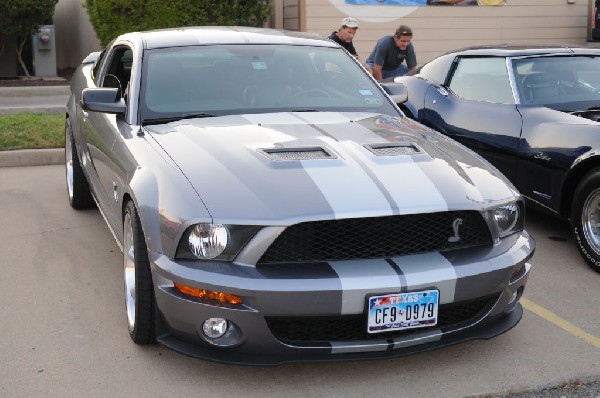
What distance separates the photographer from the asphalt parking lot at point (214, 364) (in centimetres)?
363

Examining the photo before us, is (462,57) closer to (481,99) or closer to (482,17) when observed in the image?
(481,99)

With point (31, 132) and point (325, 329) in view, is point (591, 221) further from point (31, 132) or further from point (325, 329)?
point (31, 132)

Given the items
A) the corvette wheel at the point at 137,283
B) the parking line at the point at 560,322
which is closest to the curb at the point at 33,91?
the corvette wheel at the point at 137,283

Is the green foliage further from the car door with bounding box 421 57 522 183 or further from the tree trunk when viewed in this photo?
the car door with bounding box 421 57 522 183

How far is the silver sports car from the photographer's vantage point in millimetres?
3410

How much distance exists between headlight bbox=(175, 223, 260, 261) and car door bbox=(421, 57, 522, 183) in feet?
10.5

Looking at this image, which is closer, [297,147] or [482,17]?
[297,147]

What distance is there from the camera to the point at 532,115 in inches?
238

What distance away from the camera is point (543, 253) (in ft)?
19.0

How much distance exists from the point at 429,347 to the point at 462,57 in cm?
419

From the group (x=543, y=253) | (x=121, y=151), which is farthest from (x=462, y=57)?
(x=121, y=151)

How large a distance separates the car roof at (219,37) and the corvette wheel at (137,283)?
4.80 feet

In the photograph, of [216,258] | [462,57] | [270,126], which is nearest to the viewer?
[216,258]

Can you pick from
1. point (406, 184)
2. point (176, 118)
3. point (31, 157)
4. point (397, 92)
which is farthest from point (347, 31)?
point (406, 184)
